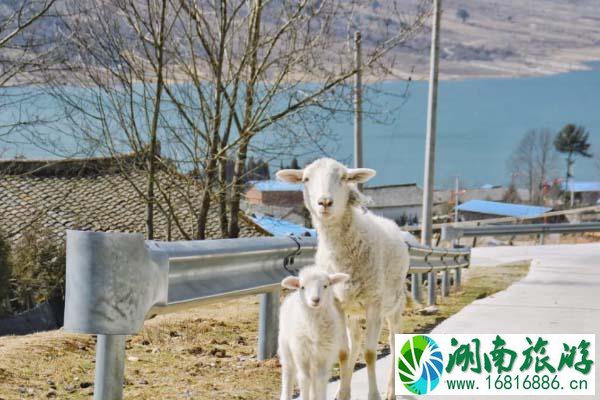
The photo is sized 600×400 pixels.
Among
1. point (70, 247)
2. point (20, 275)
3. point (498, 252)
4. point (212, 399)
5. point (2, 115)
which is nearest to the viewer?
point (70, 247)

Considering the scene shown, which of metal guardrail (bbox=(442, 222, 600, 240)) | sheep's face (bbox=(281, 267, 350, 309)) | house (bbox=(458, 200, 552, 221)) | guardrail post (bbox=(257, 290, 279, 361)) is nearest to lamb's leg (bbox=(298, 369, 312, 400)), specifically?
sheep's face (bbox=(281, 267, 350, 309))

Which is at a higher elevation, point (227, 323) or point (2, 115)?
point (2, 115)

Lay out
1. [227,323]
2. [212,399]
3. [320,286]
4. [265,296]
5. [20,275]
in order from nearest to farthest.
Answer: [320,286] < [212,399] < [265,296] < [227,323] < [20,275]

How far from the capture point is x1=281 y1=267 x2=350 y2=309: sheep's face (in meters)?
5.39

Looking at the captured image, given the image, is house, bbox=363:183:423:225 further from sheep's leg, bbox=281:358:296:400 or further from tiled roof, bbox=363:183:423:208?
sheep's leg, bbox=281:358:296:400

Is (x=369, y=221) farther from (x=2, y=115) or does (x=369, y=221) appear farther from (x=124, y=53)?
(x=2, y=115)

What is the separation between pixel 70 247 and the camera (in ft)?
13.7

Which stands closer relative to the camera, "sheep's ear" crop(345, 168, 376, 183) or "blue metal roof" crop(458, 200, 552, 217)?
"sheep's ear" crop(345, 168, 376, 183)

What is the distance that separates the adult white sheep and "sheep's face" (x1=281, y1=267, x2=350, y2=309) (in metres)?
0.47

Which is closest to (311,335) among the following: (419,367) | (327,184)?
(327,184)

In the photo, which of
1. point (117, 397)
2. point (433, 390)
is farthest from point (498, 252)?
point (117, 397)

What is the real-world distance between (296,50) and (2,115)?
20.4ft

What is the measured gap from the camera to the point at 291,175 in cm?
639

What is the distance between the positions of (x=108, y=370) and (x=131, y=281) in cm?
40
